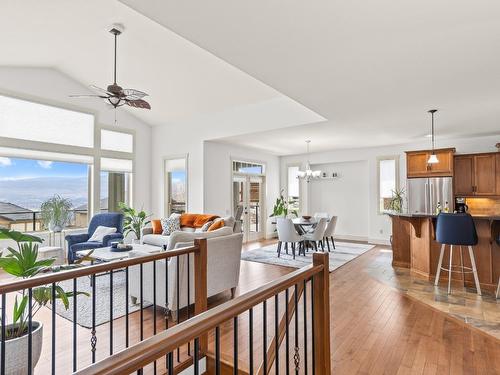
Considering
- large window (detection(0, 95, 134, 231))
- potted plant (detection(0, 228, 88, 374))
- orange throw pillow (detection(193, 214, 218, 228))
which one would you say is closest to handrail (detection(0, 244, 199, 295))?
potted plant (detection(0, 228, 88, 374))

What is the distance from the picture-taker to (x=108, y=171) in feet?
24.0

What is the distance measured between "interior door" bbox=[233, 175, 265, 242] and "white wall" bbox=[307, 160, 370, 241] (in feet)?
5.41

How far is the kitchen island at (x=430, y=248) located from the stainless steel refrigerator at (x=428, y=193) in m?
1.58

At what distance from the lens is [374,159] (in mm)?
8164

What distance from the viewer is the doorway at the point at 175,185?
753 cm

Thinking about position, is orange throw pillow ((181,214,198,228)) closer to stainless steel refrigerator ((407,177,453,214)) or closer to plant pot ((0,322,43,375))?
plant pot ((0,322,43,375))

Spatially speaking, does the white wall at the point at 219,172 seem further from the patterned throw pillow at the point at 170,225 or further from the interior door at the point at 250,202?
the patterned throw pillow at the point at 170,225

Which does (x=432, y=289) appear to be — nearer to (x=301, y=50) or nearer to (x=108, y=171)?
(x=301, y=50)

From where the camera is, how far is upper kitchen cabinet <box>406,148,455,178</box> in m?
6.41

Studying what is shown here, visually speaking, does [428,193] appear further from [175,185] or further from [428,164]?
[175,185]

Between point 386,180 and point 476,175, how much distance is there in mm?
1991

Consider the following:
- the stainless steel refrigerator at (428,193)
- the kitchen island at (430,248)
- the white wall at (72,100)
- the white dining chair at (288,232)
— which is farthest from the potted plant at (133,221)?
the stainless steel refrigerator at (428,193)

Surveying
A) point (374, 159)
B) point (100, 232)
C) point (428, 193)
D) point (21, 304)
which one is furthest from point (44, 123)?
point (428, 193)

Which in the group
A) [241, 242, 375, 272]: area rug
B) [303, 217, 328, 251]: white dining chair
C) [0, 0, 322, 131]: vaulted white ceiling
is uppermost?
[0, 0, 322, 131]: vaulted white ceiling
